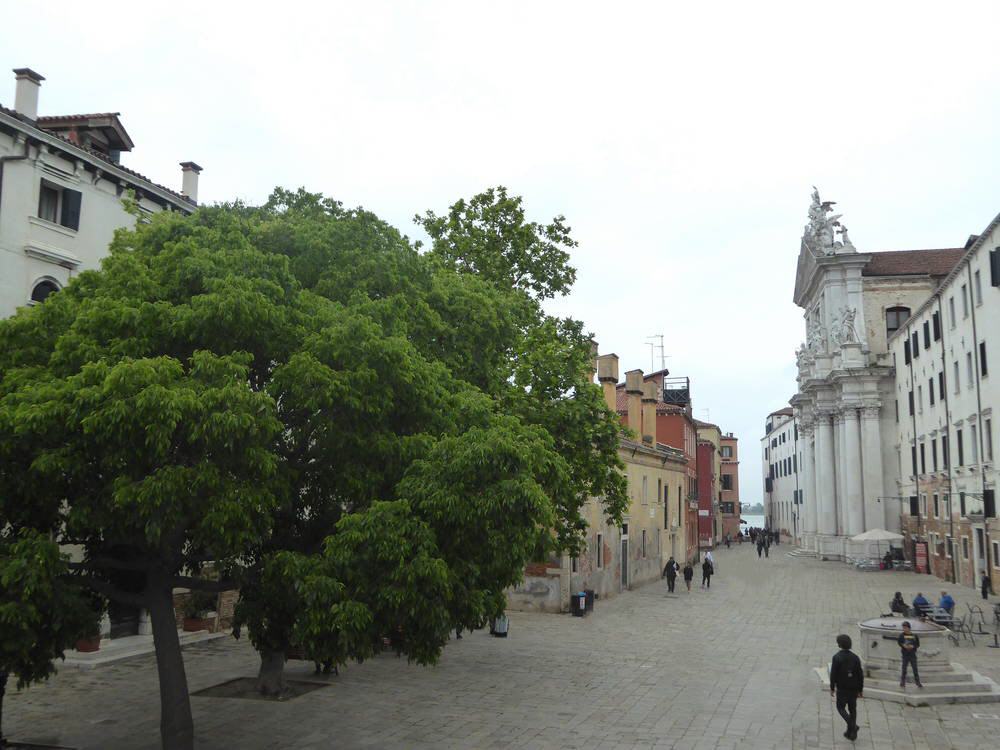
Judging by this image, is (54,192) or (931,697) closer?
(931,697)

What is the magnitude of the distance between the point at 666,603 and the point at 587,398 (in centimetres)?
1521

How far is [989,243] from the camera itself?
101 ft

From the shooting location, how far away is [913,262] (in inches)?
2313

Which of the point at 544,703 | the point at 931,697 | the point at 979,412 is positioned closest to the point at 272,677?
the point at 544,703

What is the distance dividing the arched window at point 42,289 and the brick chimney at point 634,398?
84.7 feet

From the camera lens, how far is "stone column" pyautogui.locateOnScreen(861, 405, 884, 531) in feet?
178

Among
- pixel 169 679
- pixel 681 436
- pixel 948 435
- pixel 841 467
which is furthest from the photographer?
pixel 841 467

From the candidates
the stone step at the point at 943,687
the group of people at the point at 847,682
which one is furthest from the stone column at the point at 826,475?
the group of people at the point at 847,682

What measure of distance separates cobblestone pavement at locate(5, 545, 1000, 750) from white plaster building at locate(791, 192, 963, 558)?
33.3 meters

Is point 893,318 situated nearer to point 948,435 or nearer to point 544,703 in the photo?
point 948,435

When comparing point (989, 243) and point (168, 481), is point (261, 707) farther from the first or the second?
point (989, 243)

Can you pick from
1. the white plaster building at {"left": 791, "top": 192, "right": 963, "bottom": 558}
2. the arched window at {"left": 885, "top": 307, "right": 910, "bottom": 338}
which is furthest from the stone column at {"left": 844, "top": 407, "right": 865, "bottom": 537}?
the arched window at {"left": 885, "top": 307, "right": 910, "bottom": 338}

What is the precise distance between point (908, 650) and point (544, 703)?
259 inches

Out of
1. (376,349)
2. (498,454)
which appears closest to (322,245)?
(376,349)
